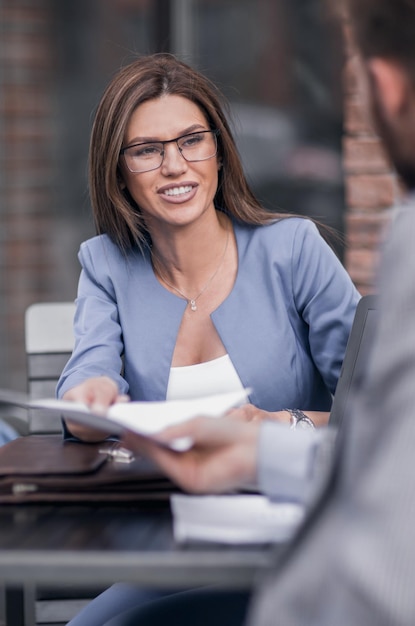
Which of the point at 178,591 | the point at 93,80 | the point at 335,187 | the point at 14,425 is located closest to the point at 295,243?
the point at 178,591

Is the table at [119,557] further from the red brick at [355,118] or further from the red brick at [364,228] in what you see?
the red brick at [355,118]

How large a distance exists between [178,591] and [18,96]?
3.08 meters

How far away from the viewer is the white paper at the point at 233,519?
1.42 m

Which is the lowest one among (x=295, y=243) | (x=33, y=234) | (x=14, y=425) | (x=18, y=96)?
(x=14, y=425)

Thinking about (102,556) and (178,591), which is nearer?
(102,556)

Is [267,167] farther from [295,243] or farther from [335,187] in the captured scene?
[295,243]

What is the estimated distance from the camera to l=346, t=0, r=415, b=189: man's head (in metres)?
1.22

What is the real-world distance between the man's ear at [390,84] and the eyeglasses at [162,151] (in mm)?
1166

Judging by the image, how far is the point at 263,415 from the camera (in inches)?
80.4

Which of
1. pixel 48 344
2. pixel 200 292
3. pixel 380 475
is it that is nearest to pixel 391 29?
pixel 380 475

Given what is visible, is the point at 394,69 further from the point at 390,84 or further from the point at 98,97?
the point at 98,97

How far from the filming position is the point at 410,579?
40.5 inches

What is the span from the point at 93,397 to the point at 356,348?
0.63m

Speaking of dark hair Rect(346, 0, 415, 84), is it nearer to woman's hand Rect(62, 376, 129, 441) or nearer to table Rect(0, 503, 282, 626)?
table Rect(0, 503, 282, 626)
